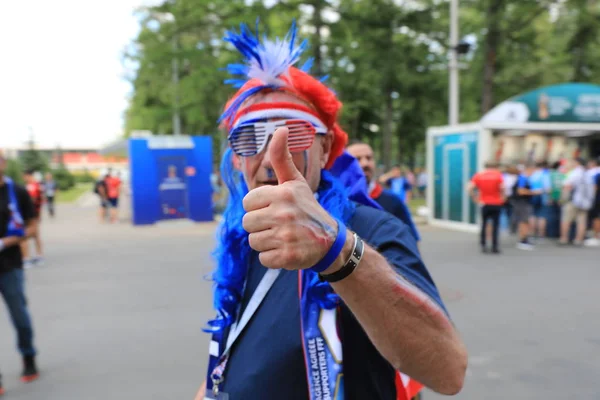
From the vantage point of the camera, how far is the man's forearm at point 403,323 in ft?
3.52

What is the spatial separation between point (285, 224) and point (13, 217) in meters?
4.21

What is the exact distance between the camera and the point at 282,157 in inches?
39.7

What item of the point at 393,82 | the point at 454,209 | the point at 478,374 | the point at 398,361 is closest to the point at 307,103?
the point at 398,361

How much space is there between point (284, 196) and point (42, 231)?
596 inches

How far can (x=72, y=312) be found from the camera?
5.80m

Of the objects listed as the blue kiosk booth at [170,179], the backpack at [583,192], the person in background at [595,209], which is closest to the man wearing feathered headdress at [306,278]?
the backpack at [583,192]

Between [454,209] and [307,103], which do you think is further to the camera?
[454,209]

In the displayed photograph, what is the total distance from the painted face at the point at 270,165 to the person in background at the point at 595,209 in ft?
34.7

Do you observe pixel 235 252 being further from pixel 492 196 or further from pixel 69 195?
pixel 69 195

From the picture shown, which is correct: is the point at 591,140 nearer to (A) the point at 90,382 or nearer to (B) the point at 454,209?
(B) the point at 454,209

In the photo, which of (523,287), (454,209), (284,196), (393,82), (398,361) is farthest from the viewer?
(393,82)

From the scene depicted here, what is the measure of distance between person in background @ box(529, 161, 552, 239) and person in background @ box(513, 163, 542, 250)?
4.8 inches

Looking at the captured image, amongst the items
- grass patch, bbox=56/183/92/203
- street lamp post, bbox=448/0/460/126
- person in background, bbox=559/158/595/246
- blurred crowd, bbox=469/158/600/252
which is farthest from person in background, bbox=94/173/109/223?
grass patch, bbox=56/183/92/203

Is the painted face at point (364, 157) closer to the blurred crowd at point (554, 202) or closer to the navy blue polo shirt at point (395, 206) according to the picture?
the navy blue polo shirt at point (395, 206)
